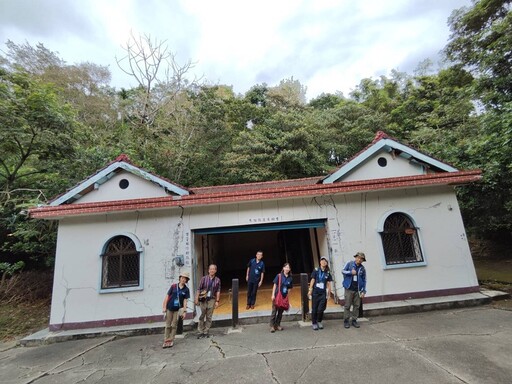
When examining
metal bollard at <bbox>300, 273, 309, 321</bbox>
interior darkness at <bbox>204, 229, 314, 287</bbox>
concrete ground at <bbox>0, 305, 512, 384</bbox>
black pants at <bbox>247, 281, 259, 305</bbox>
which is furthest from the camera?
interior darkness at <bbox>204, 229, 314, 287</bbox>

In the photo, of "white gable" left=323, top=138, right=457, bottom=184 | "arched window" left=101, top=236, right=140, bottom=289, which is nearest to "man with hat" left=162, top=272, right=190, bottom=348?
"arched window" left=101, top=236, right=140, bottom=289

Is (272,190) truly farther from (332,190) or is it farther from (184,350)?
(184,350)

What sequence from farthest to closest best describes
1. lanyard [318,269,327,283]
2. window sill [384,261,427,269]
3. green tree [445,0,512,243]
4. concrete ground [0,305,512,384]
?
green tree [445,0,512,243]
window sill [384,261,427,269]
lanyard [318,269,327,283]
concrete ground [0,305,512,384]

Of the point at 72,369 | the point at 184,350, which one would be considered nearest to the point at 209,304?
the point at 184,350

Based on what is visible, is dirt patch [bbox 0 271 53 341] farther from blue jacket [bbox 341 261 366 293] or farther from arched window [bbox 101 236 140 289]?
blue jacket [bbox 341 261 366 293]

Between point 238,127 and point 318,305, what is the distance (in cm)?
1570

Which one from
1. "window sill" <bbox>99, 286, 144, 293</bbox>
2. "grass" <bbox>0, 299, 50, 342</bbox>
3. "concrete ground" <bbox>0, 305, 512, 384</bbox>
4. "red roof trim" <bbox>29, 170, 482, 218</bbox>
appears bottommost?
"concrete ground" <bbox>0, 305, 512, 384</bbox>

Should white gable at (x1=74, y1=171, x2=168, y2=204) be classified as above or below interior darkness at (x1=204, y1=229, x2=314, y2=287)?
above

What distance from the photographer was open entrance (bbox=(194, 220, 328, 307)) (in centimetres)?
770

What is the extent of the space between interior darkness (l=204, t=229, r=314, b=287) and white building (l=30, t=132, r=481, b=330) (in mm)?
4250

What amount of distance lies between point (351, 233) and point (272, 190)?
2.55 meters

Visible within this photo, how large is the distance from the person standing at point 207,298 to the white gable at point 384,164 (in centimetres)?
434

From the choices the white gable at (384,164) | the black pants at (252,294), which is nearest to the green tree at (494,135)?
the white gable at (384,164)

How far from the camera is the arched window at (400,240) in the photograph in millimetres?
7367
